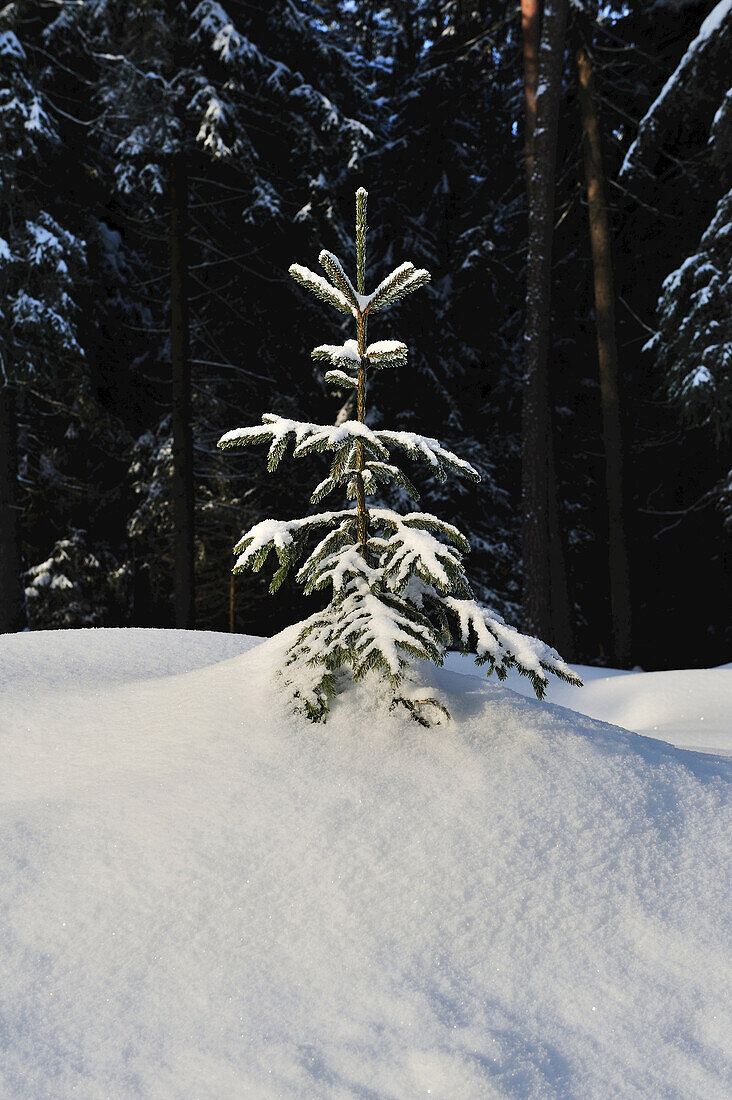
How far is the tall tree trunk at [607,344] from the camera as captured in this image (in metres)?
12.4

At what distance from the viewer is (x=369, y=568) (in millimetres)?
3299

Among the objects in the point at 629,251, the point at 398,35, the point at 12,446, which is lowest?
the point at 12,446

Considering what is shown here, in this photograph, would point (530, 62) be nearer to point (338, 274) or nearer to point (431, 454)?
point (338, 274)

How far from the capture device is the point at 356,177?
15.5 m

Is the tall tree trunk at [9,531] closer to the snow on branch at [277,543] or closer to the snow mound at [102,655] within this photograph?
the snow mound at [102,655]

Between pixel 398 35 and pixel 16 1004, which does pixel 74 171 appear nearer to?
pixel 398 35

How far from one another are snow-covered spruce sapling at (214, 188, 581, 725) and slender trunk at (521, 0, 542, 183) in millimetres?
8370

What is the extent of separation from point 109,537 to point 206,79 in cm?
820

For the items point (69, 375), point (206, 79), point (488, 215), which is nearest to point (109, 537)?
point (69, 375)

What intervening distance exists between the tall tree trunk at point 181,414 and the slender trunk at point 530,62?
187 inches

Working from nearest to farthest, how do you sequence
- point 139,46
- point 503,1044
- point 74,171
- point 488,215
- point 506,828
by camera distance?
point 503,1044
point 506,828
point 139,46
point 74,171
point 488,215

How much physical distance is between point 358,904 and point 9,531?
9.95m

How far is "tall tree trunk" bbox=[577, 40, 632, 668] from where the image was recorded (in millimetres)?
12375

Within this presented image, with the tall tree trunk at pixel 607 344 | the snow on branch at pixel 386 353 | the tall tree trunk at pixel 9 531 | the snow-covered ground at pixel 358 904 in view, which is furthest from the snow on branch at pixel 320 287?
the tall tree trunk at pixel 607 344
